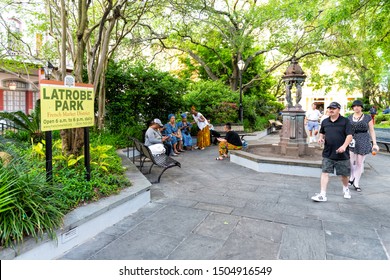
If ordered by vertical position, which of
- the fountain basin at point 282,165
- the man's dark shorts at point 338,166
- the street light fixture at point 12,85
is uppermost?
the street light fixture at point 12,85

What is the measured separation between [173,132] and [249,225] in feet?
20.7

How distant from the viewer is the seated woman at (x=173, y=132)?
380 inches

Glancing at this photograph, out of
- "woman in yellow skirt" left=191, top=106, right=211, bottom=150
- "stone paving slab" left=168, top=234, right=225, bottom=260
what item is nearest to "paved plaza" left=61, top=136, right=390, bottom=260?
"stone paving slab" left=168, top=234, right=225, bottom=260

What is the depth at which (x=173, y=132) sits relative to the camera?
9.91 m

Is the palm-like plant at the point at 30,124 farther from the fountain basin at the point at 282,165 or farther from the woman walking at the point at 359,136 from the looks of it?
the woman walking at the point at 359,136

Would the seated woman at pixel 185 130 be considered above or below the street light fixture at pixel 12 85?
below

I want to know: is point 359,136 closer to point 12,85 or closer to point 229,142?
point 229,142

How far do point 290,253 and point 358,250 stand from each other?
802 millimetres

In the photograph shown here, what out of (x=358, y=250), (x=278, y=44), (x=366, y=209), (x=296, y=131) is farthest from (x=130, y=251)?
(x=278, y=44)

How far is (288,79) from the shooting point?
9000 millimetres

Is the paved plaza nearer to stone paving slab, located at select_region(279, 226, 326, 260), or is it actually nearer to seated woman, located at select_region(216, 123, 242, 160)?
stone paving slab, located at select_region(279, 226, 326, 260)

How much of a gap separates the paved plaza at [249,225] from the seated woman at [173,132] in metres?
3.52

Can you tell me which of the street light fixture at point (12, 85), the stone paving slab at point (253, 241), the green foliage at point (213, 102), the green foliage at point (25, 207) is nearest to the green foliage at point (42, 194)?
the green foliage at point (25, 207)

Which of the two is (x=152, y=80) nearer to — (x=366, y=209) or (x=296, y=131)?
(x=296, y=131)
